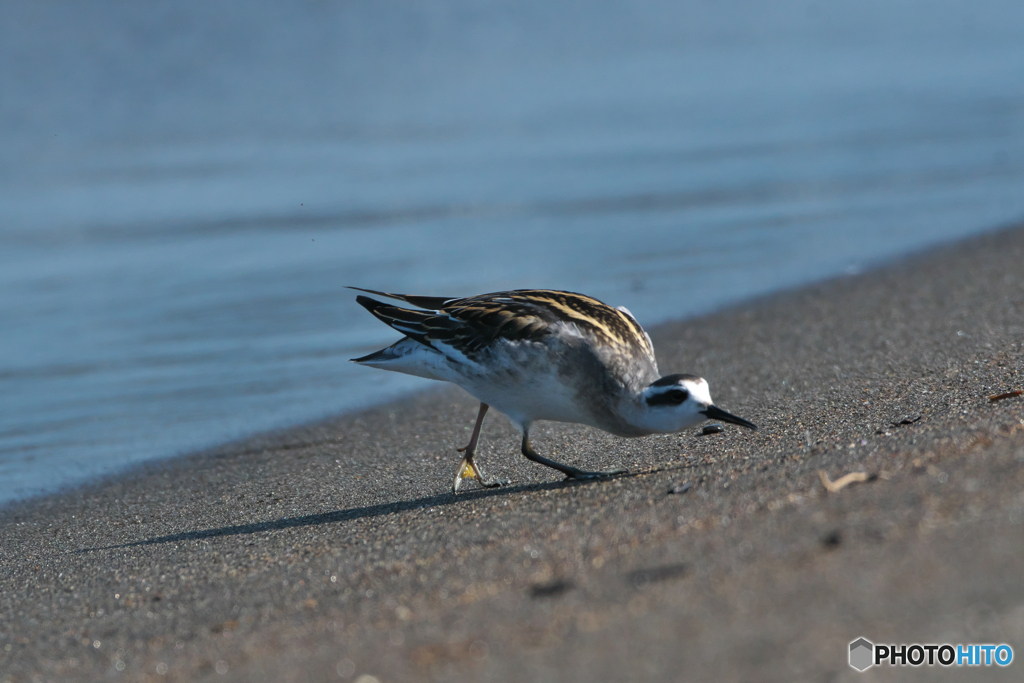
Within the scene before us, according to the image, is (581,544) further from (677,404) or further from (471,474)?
(471,474)

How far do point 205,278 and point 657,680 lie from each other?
8.93 metres

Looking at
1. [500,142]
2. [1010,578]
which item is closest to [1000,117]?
[500,142]

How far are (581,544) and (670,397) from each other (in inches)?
53.3

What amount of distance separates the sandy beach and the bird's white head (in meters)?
0.23

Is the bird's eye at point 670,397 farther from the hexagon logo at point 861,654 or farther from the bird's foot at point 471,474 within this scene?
the hexagon logo at point 861,654

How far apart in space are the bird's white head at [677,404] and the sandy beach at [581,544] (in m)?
0.23

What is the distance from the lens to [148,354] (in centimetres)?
870

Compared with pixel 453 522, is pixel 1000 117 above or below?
above

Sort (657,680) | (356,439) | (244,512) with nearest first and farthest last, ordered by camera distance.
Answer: (657,680), (244,512), (356,439)

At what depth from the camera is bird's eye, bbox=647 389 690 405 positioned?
4.85 meters

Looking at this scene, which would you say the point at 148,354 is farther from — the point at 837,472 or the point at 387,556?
the point at 837,472

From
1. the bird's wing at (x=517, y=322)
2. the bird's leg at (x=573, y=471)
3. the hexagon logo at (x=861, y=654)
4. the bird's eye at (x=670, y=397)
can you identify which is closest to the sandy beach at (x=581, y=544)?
the hexagon logo at (x=861, y=654)

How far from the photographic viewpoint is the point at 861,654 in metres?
2.54

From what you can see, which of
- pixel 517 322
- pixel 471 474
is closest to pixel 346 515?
pixel 471 474
